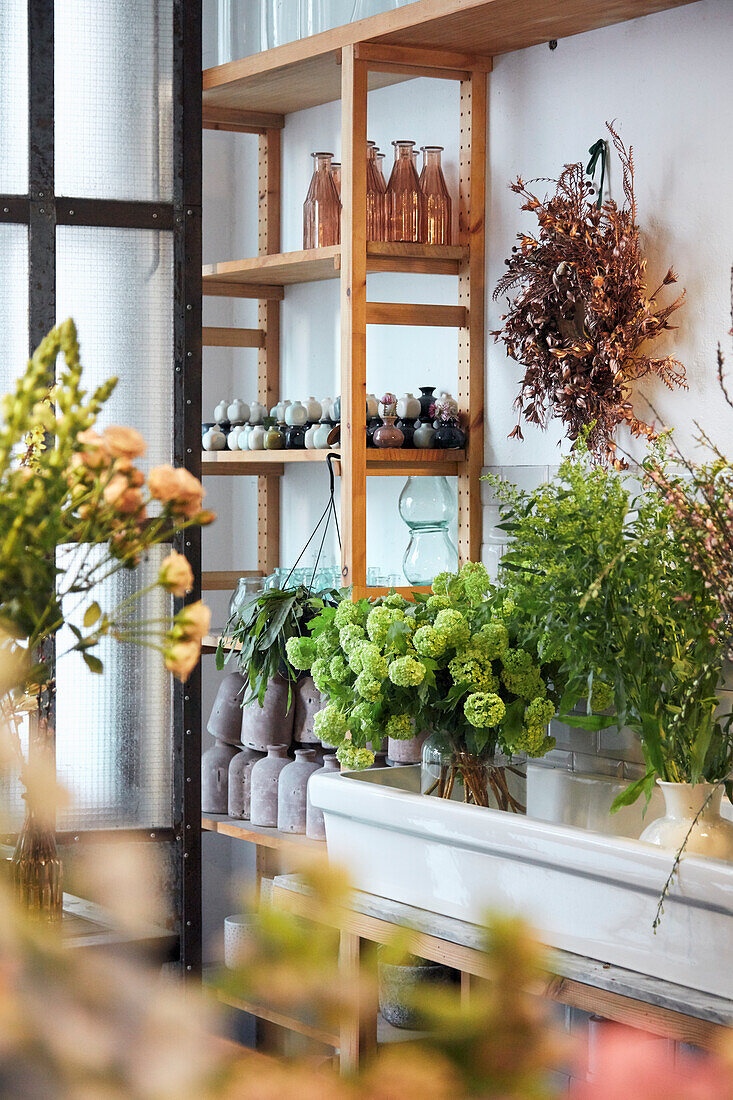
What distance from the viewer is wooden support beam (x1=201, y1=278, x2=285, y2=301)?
3494 mm

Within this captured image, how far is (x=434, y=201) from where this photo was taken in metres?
2.93

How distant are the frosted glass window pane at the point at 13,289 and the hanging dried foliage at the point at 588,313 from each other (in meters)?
0.92

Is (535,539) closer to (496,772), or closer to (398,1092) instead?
(496,772)

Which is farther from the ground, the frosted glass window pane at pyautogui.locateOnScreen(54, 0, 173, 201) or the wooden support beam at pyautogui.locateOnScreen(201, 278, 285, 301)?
the frosted glass window pane at pyautogui.locateOnScreen(54, 0, 173, 201)

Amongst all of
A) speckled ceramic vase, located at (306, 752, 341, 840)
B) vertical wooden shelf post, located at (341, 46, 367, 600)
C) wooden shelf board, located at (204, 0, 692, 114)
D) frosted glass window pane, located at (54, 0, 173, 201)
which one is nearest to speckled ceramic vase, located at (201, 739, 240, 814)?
speckled ceramic vase, located at (306, 752, 341, 840)

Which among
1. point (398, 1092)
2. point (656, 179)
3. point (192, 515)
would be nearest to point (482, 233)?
point (656, 179)

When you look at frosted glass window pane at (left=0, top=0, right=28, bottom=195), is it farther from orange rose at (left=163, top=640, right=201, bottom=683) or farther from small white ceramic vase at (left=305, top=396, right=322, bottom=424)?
orange rose at (left=163, top=640, right=201, bottom=683)

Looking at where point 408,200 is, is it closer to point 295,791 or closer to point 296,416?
point 296,416

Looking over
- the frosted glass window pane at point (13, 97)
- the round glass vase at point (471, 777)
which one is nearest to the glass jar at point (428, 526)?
the round glass vase at point (471, 777)

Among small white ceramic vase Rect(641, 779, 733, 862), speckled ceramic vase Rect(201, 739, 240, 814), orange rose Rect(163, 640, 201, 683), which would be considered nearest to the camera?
orange rose Rect(163, 640, 201, 683)

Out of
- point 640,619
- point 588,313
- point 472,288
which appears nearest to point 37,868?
point 640,619

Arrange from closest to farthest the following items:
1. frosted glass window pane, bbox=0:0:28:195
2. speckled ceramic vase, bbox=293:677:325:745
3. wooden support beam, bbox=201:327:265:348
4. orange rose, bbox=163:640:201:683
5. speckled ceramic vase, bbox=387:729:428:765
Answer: orange rose, bbox=163:640:201:683
frosted glass window pane, bbox=0:0:28:195
speckled ceramic vase, bbox=387:729:428:765
speckled ceramic vase, bbox=293:677:325:745
wooden support beam, bbox=201:327:265:348

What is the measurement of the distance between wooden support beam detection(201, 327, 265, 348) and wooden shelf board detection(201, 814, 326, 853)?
1.26m

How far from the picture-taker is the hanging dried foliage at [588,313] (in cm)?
245
